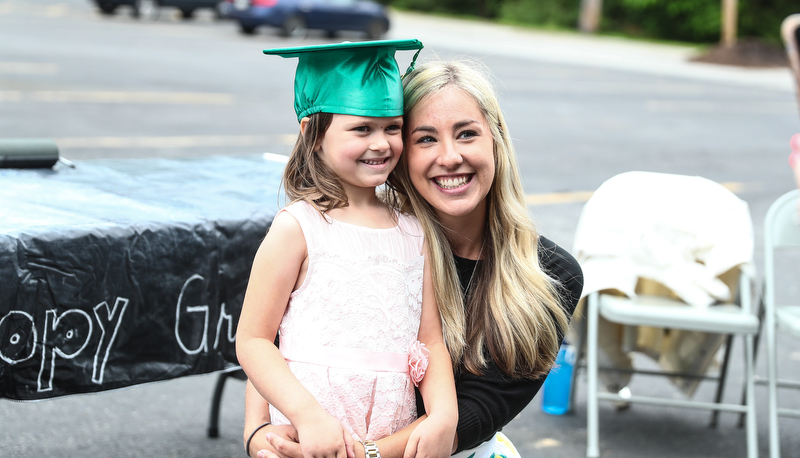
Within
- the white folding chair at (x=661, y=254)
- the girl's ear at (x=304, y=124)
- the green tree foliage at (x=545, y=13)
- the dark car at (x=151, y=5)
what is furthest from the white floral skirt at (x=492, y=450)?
the green tree foliage at (x=545, y=13)

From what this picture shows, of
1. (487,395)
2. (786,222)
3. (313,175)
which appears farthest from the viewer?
(786,222)

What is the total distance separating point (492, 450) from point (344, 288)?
0.68 metres

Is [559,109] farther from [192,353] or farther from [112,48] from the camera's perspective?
[192,353]

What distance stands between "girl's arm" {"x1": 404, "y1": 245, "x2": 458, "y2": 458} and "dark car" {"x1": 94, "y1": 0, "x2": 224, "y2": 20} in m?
22.6

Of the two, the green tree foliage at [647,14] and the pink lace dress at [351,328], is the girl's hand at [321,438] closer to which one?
the pink lace dress at [351,328]

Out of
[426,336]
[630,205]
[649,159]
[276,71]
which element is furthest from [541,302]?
[276,71]

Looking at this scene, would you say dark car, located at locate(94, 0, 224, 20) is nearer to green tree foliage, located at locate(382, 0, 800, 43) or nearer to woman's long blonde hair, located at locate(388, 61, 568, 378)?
green tree foliage, located at locate(382, 0, 800, 43)

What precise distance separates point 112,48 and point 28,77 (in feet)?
14.0

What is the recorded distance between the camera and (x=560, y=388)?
4.03 m

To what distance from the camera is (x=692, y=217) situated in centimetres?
376

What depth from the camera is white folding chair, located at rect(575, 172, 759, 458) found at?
11.7 feet

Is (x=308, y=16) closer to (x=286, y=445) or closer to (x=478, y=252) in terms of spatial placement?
(x=478, y=252)

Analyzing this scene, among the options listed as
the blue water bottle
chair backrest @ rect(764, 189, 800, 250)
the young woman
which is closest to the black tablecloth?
the young woman

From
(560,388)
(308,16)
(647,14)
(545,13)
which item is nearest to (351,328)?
(560,388)
